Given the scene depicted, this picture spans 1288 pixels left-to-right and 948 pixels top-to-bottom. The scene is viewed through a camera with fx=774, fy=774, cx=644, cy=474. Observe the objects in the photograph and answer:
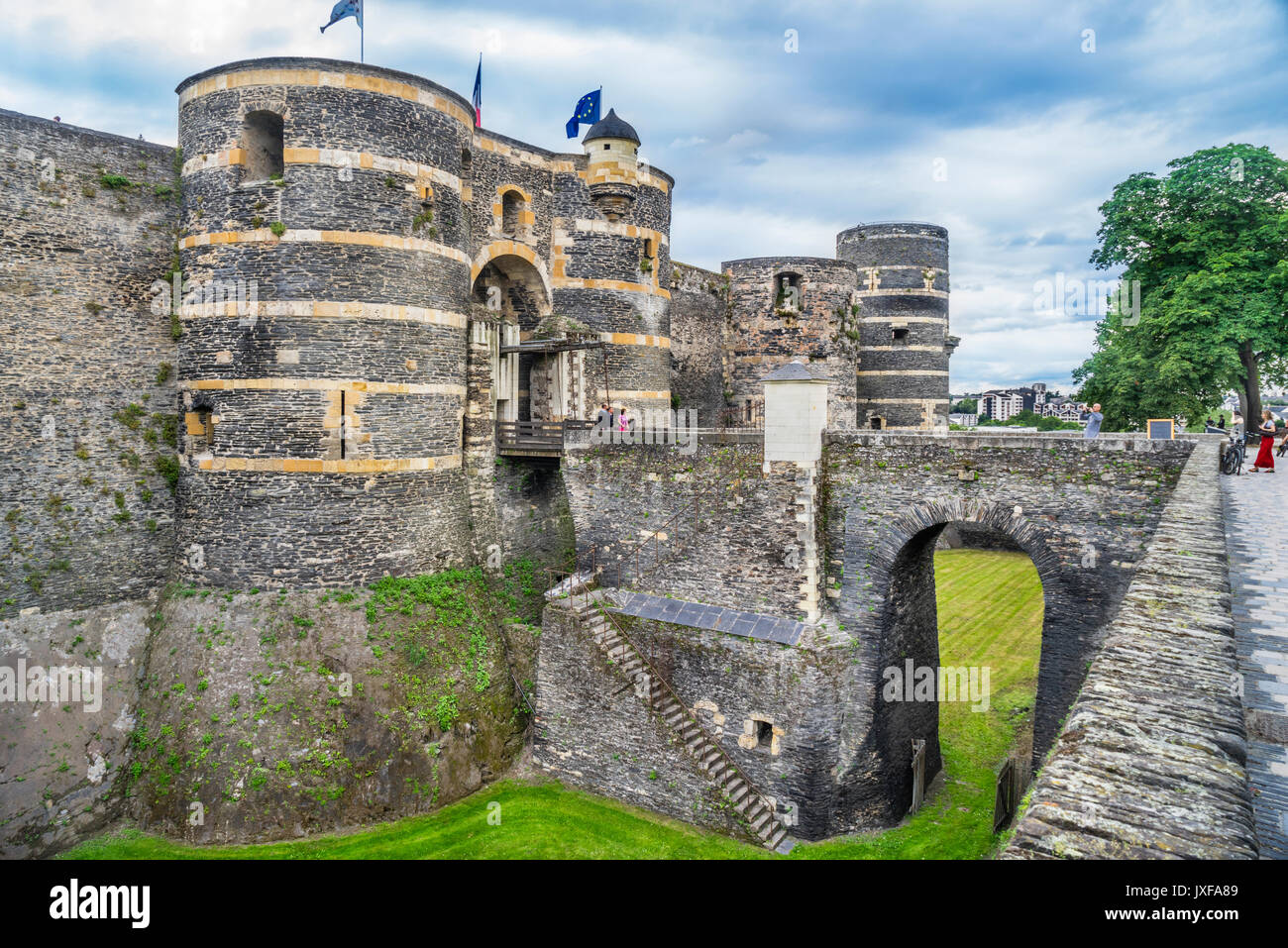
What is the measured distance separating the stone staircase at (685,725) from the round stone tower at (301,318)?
4765mm

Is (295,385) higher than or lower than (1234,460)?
higher

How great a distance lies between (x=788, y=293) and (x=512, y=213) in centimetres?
1180

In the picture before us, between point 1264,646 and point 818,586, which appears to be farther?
point 818,586

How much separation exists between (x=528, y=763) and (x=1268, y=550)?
14587mm

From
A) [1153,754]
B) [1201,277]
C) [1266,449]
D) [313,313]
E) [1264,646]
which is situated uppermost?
[1201,277]

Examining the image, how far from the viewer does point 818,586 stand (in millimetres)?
16781

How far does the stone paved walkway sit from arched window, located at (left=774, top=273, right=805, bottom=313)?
63.5 feet

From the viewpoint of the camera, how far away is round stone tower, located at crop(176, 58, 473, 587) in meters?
16.0

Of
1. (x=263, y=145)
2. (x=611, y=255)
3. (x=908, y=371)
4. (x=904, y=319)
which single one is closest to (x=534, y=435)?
(x=611, y=255)

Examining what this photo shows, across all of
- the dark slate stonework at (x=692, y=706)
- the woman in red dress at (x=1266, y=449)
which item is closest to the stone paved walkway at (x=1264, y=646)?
the woman in red dress at (x=1266, y=449)

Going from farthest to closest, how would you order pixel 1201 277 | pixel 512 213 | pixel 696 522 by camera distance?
pixel 1201 277 → pixel 512 213 → pixel 696 522

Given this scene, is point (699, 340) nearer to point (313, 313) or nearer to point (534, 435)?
point (534, 435)

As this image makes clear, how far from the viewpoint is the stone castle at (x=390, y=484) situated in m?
15.4

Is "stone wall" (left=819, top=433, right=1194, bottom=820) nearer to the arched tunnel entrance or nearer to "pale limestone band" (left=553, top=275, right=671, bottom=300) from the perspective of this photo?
the arched tunnel entrance
